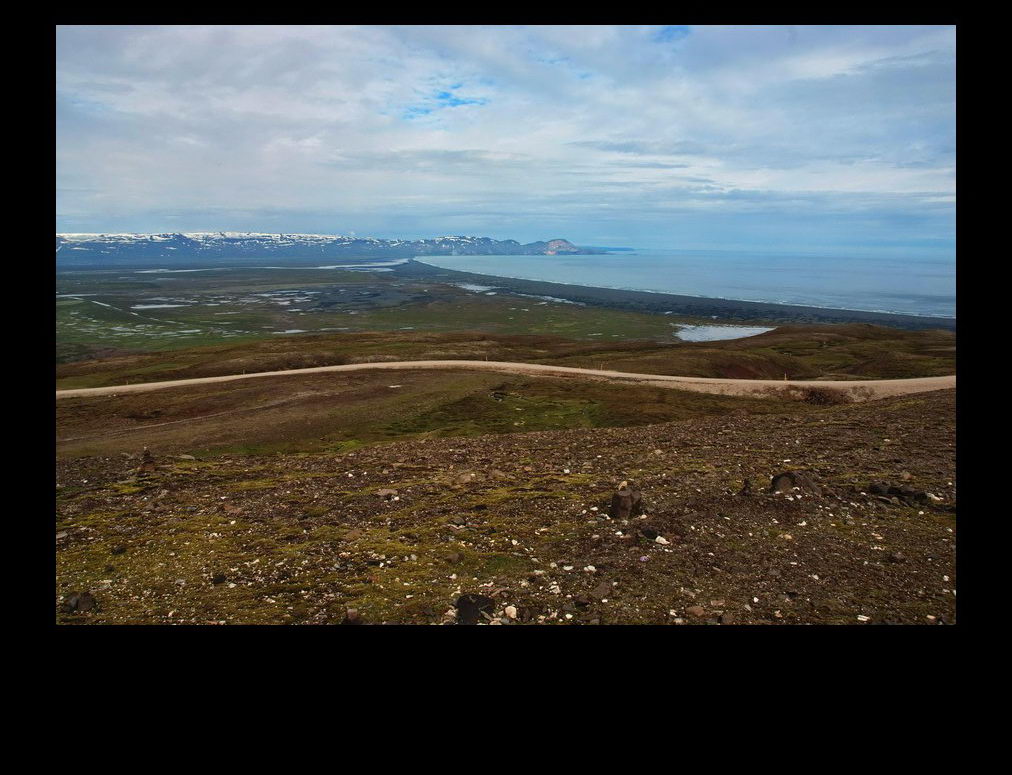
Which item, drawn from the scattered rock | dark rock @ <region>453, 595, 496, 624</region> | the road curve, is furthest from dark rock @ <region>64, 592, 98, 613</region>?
the road curve

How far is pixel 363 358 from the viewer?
92188 millimetres

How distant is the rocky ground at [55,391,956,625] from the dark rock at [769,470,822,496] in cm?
14

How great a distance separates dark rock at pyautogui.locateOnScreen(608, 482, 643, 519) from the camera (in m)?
18.7

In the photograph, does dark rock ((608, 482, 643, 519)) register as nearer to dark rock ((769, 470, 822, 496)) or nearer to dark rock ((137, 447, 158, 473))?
dark rock ((769, 470, 822, 496))

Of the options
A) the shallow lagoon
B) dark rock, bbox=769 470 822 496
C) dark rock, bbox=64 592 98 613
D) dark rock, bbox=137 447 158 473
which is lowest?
dark rock, bbox=64 592 98 613

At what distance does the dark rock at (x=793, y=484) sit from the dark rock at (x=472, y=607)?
1255cm

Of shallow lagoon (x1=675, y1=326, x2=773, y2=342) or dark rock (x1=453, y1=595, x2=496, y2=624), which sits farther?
shallow lagoon (x1=675, y1=326, x2=773, y2=342)

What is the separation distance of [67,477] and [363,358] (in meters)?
65.5

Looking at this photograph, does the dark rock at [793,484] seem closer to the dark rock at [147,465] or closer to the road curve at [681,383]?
the dark rock at [147,465]

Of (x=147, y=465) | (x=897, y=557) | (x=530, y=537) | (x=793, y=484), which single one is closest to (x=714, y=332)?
(x=793, y=484)
